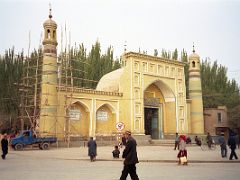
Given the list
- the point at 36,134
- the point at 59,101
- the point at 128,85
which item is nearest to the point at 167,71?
the point at 128,85

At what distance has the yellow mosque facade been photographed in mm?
26047

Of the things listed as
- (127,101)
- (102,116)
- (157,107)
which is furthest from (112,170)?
(157,107)

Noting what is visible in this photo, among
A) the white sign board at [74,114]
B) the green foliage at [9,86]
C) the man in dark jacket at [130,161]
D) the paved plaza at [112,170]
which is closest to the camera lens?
the man in dark jacket at [130,161]

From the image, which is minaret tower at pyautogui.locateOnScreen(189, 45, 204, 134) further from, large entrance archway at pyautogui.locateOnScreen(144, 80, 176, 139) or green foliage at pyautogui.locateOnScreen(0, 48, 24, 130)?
green foliage at pyautogui.locateOnScreen(0, 48, 24, 130)

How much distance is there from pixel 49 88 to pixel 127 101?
8.35 meters

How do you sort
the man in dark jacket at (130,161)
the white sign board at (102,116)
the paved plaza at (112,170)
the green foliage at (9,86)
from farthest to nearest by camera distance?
the green foliage at (9,86) → the white sign board at (102,116) → the paved plaza at (112,170) → the man in dark jacket at (130,161)

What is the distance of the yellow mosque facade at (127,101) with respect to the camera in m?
26.0

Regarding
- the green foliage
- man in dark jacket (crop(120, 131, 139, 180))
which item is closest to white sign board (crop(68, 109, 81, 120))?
the green foliage

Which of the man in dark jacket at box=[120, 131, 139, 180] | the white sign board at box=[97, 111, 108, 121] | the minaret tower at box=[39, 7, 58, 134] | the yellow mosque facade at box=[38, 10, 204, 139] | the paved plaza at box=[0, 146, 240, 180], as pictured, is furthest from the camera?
the white sign board at box=[97, 111, 108, 121]

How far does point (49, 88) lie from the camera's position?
25.6 m

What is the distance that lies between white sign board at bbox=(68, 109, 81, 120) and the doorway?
348 inches

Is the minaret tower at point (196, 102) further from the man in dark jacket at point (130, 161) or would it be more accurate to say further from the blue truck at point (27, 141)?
the man in dark jacket at point (130, 161)

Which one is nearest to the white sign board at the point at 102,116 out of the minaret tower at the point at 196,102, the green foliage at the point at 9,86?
the minaret tower at the point at 196,102

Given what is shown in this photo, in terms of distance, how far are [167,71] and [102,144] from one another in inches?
451
